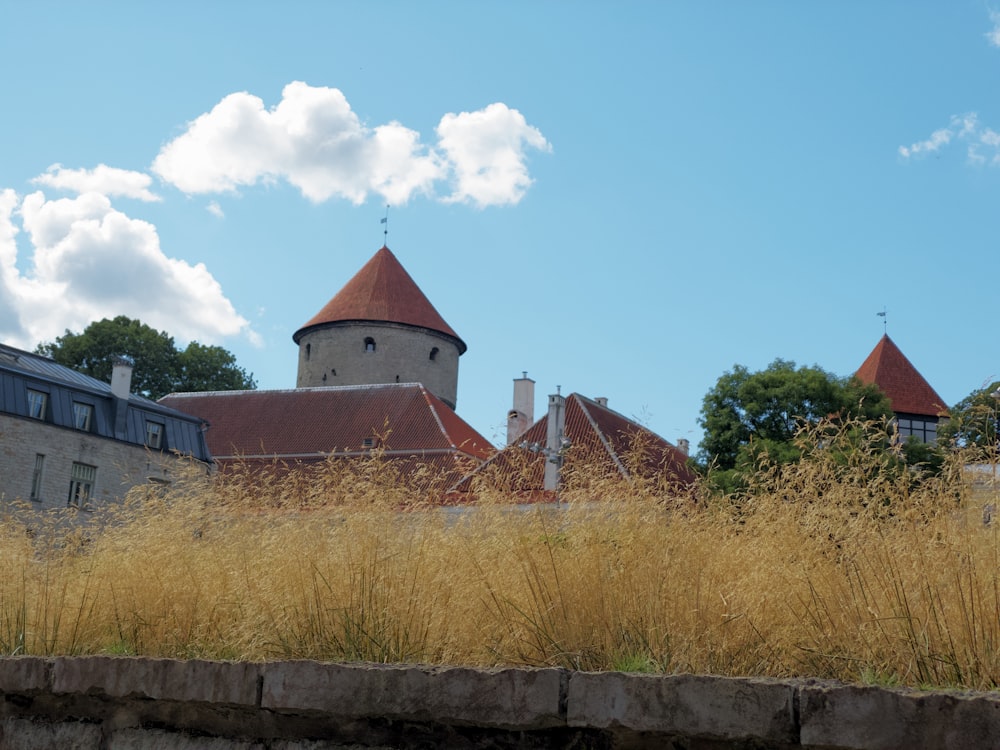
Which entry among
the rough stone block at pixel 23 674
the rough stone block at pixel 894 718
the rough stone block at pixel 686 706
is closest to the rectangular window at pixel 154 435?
the rough stone block at pixel 23 674

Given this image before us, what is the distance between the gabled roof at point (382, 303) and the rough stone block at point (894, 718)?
54.8 metres

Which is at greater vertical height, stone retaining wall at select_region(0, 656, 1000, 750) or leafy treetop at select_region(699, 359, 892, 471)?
leafy treetop at select_region(699, 359, 892, 471)

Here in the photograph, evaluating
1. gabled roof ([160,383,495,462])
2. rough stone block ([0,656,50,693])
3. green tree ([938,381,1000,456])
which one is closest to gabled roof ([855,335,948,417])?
gabled roof ([160,383,495,462])

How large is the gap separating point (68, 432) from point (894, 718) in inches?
1444

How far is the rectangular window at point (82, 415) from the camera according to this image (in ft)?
123

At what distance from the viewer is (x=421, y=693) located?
3.95 metres

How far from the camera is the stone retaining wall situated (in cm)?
322

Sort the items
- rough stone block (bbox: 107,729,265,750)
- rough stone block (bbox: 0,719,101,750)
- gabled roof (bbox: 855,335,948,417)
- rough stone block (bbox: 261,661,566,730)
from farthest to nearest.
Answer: gabled roof (bbox: 855,335,948,417) → rough stone block (bbox: 0,719,101,750) → rough stone block (bbox: 107,729,265,750) → rough stone block (bbox: 261,661,566,730)

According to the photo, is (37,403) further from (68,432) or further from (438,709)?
(438,709)

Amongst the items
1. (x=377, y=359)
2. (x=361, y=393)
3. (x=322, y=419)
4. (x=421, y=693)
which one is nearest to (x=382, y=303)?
(x=377, y=359)

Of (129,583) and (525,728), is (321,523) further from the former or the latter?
(525,728)

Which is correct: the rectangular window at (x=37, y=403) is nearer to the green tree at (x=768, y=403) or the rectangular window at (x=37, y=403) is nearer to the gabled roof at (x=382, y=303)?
the green tree at (x=768, y=403)

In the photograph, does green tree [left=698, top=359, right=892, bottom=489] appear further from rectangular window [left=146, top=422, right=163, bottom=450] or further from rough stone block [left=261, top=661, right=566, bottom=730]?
rough stone block [left=261, top=661, right=566, bottom=730]

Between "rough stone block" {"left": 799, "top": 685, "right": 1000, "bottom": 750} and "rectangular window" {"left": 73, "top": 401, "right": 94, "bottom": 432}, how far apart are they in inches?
1453
